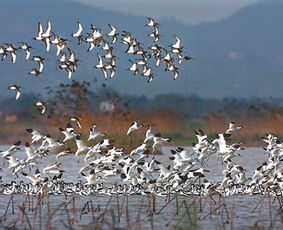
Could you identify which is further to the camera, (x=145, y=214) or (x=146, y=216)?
(x=145, y=214)

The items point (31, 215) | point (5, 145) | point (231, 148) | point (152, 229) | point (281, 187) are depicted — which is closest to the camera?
point (152, 229)

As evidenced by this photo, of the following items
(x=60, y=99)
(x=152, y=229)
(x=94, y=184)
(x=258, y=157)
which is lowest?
(x=152, y=229)

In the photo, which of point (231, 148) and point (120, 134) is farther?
point (120, 134)

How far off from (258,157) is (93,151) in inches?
629

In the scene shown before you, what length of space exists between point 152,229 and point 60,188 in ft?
17.4

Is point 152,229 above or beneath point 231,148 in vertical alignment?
beneath

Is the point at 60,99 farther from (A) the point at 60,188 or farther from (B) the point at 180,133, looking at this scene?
(A) the point at 60,188

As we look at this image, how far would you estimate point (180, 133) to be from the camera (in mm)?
36656

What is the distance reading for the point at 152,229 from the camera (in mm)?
15562

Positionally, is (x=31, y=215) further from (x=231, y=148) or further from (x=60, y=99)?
(x=60, y=99)

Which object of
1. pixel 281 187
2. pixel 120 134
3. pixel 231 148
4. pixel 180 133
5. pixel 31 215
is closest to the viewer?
pixel 31 215

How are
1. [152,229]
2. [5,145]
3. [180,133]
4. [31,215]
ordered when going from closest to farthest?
[152,229]
[31,215]
[180,133]
[5,145]

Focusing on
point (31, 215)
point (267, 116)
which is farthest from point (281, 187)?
point (267, 116)

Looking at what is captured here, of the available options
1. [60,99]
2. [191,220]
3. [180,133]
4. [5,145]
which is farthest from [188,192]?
[5,145]
